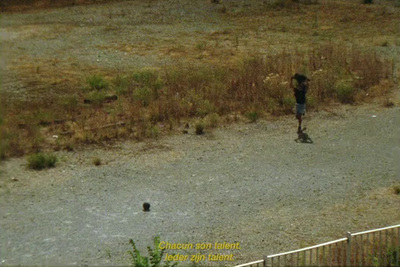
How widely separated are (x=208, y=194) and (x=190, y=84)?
6.26 metres

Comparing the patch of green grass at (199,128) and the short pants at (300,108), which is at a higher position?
the short pants at (300,108)

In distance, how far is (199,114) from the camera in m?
13.6

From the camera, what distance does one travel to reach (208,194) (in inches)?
380

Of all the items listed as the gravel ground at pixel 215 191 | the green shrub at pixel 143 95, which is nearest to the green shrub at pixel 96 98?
the green shrub at pixel 143 95

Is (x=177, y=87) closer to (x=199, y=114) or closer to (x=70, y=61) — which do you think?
(x=199, y=114)

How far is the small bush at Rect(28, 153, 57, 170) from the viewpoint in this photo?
10648 mm

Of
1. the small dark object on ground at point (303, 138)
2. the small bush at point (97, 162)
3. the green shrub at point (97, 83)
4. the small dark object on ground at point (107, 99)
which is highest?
the green shrub at point (97, 83)

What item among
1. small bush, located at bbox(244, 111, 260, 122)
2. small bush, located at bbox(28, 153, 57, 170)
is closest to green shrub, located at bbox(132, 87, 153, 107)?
small bush, located at bbox(244, 111, 260, 122)

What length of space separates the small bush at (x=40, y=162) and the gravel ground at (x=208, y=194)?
0.63 feet

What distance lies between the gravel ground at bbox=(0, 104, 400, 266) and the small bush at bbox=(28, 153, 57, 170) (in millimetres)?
191

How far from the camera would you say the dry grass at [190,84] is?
12.8m

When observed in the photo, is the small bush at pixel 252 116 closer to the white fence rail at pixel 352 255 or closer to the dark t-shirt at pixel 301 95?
the dark t-shirt at pixel 301 95

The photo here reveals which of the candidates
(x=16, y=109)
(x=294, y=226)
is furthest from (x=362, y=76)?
(x=16, y=109)

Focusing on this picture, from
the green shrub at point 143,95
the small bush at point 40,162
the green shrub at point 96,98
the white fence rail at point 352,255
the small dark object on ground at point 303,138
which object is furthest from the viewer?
the green shrub at point 96,98
